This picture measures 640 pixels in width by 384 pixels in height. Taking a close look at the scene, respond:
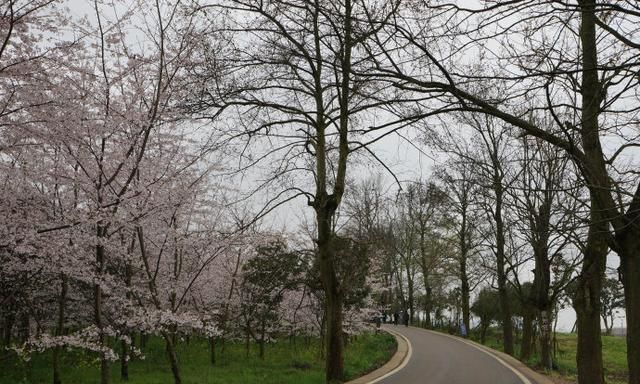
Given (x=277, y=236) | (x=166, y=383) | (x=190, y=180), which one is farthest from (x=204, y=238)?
(x=277, y=236)

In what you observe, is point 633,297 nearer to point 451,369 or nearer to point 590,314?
point 590,314

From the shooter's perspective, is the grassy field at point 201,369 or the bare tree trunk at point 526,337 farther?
the bare tree trunk at point 526,337

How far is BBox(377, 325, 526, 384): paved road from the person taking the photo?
15266 millimetres

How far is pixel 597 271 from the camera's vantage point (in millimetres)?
10344

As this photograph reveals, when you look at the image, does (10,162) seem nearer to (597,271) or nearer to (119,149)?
(119,149)

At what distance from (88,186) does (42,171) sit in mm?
1045

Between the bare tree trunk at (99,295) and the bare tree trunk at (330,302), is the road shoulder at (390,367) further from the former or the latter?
the bare tree trunk at (99,295)

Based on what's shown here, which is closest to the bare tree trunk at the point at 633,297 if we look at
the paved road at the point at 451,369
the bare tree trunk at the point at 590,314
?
the bare tree trunk at the point at 590,314

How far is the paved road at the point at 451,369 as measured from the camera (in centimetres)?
1527

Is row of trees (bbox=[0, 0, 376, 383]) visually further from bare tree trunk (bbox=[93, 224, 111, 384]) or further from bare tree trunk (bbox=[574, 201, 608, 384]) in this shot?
bare tree trunk (bbox=[574, 201, 608, 384])

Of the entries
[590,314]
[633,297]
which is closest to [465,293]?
[590,314]

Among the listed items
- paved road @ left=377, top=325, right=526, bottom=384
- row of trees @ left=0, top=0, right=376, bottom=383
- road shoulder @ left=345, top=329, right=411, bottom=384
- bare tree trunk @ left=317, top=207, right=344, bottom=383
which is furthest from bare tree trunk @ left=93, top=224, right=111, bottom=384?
paved road @ left=377, top=325, right=526, bottom=384

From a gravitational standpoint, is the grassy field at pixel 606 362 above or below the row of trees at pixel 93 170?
below

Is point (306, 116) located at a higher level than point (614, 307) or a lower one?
higher
